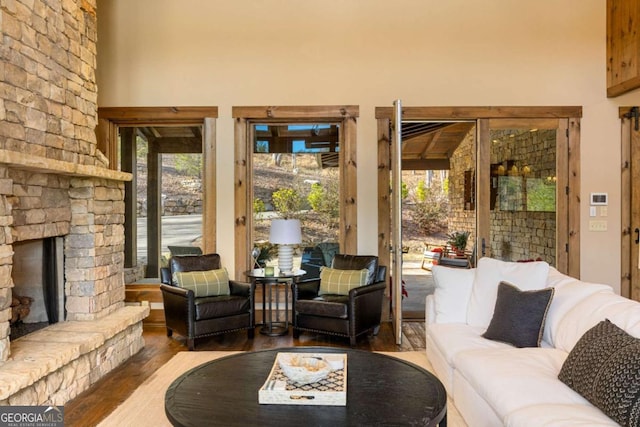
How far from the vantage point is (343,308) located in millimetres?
4133

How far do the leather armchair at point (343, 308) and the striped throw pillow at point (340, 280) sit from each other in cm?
6

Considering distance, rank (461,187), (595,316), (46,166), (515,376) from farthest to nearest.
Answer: (461,187)
(46,166)
(595,316)
(515,376)

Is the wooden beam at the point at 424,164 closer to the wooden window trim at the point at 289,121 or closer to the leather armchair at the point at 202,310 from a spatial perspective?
the wooden window trim at the point at 289,121

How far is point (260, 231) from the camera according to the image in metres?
5.30

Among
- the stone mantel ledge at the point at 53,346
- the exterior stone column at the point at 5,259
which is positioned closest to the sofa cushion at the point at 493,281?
the stone mantel ledge at the point at 53,346

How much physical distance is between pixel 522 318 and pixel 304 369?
5.15ft

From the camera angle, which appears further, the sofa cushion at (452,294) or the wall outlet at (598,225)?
the wall outlet at (598,225)

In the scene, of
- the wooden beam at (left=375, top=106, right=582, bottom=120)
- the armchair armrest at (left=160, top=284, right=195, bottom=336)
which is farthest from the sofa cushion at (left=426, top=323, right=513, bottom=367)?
the wooden beam at (left=375, top=106, right=582, bottom=120)

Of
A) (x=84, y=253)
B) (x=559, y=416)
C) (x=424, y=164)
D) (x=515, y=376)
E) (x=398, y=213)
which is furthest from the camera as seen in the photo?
(x=424, y=164)

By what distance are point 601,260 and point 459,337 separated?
3.15 meters

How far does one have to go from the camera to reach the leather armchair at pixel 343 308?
13.5ft

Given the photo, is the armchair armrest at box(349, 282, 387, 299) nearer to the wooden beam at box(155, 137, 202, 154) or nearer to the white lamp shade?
the white lamp shade

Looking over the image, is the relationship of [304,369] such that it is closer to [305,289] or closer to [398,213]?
[398,213]

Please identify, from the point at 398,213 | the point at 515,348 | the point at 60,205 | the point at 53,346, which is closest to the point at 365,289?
the point at 398,213
